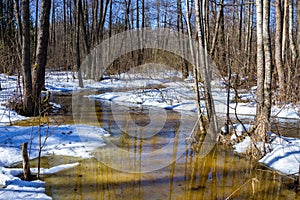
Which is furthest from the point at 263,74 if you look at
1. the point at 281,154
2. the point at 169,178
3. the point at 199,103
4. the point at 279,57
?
the point at 279,57

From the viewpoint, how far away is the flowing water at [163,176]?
3844mm

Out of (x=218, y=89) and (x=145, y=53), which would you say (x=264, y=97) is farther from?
(x=145, y=53)

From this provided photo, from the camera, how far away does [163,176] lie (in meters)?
4.48

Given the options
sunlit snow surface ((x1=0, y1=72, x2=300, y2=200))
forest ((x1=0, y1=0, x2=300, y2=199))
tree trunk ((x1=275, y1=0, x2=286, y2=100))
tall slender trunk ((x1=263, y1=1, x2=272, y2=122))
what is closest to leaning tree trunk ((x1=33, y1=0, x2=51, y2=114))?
forest ((x1=0, y1=0, x2=300, y2=199))

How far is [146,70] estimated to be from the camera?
60.0 ft

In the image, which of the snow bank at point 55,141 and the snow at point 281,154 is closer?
the snow at point 281,154

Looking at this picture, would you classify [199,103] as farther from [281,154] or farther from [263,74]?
[281,154]

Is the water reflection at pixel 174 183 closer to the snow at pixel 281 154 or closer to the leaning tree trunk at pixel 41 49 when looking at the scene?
the snow at pixel 281 154

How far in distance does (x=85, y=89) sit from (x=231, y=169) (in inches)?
533

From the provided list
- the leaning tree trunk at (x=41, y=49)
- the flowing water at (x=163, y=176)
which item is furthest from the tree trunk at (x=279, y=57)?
the leaning tree trunk at (x=41, y=49)

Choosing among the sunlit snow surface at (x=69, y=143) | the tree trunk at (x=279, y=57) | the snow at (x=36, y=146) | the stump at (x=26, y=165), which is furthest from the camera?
the tree trunk at (x=279, y=57)

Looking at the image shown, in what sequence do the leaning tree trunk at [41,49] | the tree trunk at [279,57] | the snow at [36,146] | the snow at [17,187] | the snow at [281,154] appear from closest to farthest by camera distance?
the snow at [17,187] < the snow at [36,146] < the snow at [281,154] < the leaning tree trunk at [41,49] < the tree trunk at [279,57]

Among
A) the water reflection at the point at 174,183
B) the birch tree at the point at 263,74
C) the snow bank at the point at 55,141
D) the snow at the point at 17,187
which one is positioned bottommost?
the water reflection at the point at 174,183

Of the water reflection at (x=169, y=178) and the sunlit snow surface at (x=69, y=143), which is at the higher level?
the sunlit snow surface at (x=69, y=143)
